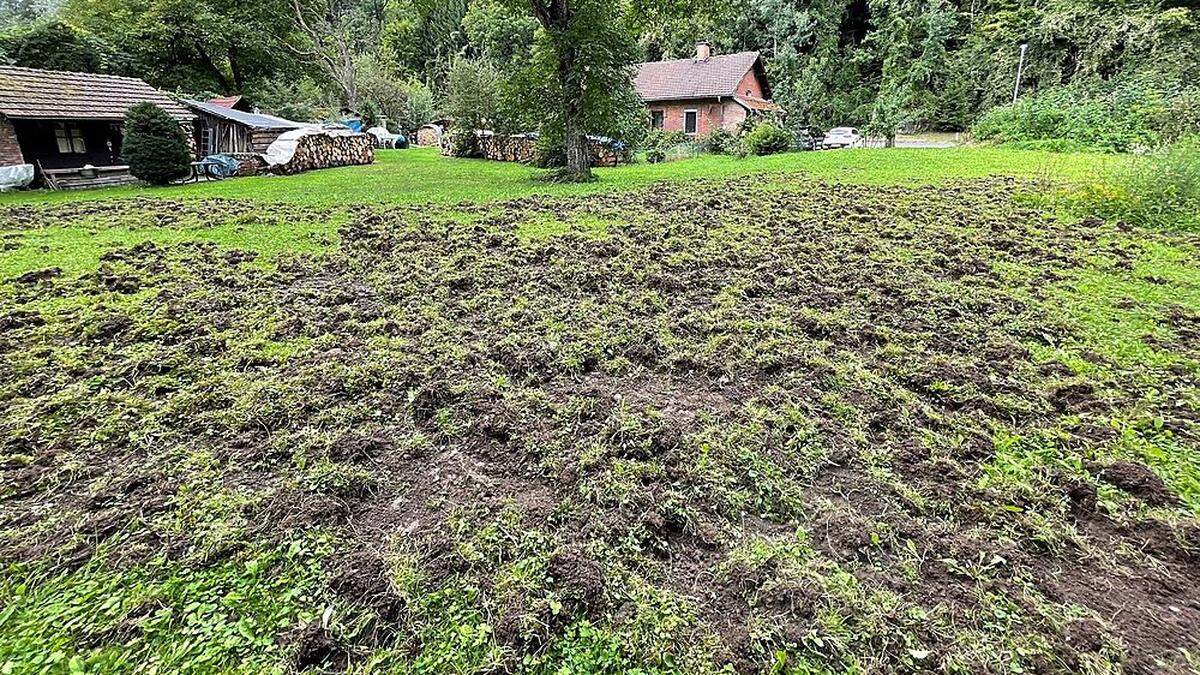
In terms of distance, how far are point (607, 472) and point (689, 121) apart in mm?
26855

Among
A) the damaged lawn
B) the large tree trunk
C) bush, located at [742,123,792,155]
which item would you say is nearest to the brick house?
bush, located at [742,123,792,155]

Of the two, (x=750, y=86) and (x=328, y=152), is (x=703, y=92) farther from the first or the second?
(x=328, y=152)

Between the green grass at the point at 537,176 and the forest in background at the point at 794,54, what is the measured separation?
199cm

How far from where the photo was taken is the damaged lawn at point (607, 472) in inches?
67.8

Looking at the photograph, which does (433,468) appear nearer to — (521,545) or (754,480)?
(521,545)

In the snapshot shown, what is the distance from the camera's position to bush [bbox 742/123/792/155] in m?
18.7

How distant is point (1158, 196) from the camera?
6.85 m

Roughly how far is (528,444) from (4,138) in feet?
52.6

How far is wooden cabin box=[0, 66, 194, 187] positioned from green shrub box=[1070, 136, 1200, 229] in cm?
1815

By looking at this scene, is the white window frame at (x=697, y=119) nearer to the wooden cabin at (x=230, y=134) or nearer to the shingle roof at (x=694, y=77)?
A: the shingle roof at (x=694, y=77)

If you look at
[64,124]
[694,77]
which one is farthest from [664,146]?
[64,124]

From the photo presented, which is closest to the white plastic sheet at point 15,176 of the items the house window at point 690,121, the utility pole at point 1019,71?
the house window at point 690,121

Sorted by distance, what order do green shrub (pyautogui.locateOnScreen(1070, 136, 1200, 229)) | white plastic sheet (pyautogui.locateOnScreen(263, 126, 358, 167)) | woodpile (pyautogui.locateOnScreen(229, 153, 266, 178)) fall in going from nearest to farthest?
green shrub (pyautogui.locateOnScreen(1070, 136, 1200, 229)) → woodpile (pyautogui.locateOnScreen(229, 153, 266, 178)) → white plastic sheet (pyautogui.locateOnScreen(263, 126, 358, 167))

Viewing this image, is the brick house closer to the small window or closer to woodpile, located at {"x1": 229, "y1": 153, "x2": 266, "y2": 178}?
the small window
